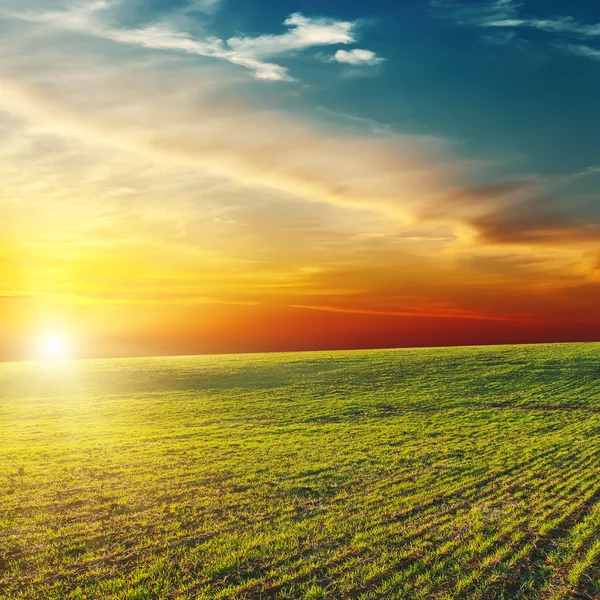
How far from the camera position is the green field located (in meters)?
13.2

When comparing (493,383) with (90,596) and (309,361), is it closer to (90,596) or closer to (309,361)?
(309,361)

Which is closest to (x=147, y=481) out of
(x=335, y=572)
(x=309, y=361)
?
(x=335, y=572)

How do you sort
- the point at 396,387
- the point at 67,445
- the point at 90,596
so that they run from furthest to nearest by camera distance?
1. the point at 396,387
2. the point at 67,445
3. the point at 90,596

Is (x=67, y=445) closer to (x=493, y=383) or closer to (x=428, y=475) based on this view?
(x=428, y=475)

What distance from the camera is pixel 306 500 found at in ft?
63.5

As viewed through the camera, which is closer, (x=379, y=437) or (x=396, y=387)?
(x=379, y=437)

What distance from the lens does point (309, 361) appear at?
79.1 metres

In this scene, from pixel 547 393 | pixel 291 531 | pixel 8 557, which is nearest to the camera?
pixel 8 557

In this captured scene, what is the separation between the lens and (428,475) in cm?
2259

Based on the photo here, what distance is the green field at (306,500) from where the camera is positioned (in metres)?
13.2

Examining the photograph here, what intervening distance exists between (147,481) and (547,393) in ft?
134

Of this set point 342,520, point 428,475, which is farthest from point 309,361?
point 342,520

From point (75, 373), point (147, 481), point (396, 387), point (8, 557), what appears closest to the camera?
point (8, 557)

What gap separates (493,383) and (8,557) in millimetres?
50193
